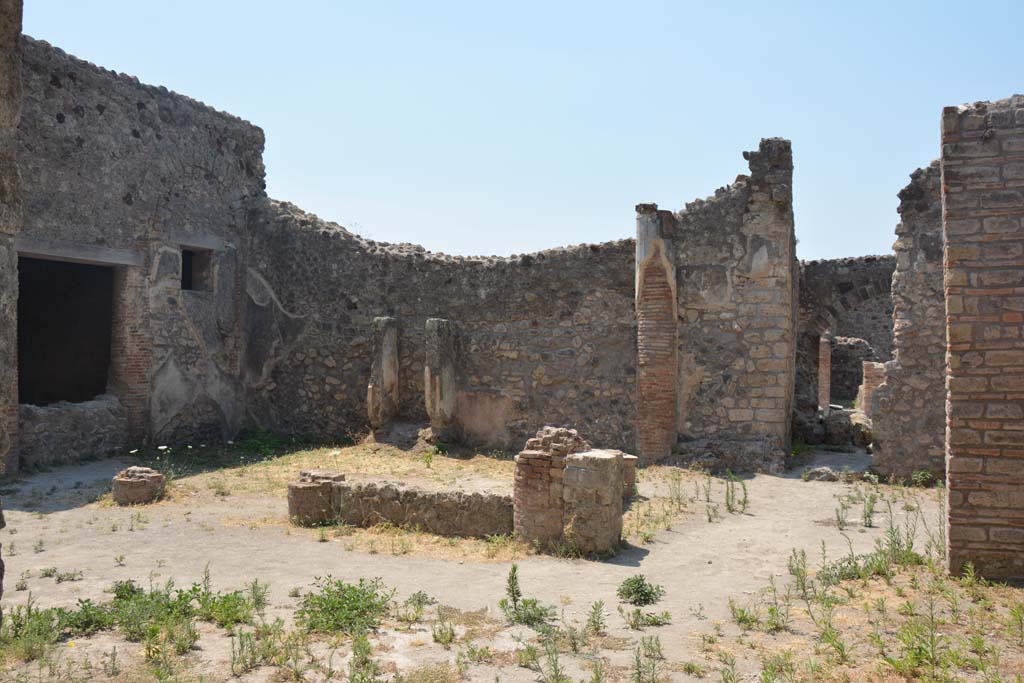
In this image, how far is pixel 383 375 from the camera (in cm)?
1245

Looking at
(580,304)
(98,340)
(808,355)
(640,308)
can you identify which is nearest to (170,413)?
(98,340)

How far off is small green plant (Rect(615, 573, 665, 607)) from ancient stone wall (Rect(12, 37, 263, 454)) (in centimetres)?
888

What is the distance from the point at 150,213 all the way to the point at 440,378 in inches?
196

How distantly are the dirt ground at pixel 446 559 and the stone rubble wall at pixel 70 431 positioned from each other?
0.41 meters

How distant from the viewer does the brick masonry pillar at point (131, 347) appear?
38.8ft

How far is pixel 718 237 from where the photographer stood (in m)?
10.5

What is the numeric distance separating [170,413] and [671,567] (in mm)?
9051

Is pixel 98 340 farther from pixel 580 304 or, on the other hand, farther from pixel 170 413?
pixel 580 304

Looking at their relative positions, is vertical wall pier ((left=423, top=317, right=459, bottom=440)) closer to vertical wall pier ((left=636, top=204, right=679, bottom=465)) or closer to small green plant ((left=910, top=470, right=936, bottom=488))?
vertical wall pier ((left=636, top=204, right=679, bottom=465))

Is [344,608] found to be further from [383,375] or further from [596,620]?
[383,375]

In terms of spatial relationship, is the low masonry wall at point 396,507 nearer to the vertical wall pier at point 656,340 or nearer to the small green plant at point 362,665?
the small green plant at point 362,665

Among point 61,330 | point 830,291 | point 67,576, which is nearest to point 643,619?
point 67,576

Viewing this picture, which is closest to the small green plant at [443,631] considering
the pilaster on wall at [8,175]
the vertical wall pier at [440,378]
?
the pilaster on wall at [8,175]

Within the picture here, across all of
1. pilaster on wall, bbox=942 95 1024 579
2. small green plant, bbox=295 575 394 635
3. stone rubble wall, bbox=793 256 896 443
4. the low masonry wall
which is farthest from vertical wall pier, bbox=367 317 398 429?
pilaster on wall, bbox=942 95 1024 579
